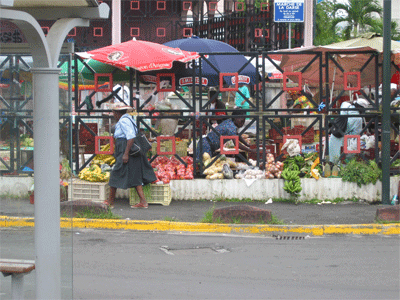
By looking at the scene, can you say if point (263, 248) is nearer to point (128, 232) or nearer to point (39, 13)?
point (128, 232)

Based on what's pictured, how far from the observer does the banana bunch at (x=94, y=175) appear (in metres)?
10.6

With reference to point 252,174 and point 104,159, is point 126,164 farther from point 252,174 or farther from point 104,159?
point 252,174

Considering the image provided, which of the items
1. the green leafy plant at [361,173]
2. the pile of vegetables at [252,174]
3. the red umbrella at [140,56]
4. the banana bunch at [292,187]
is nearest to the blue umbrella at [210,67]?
the red umbrella at [140,56]

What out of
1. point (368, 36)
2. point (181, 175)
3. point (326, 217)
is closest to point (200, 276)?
point (326, 217)

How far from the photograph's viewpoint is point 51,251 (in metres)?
4.38

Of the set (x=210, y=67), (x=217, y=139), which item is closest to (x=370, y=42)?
(x=210, y=67)

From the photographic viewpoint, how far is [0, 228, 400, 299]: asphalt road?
575 centimetres

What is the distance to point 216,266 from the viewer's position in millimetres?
6879

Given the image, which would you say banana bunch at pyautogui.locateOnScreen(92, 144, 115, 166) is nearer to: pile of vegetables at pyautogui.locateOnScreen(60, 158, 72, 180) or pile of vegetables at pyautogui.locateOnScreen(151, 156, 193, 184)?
pile of vegetables at pyautogui.locateOnScreen(151, 156, 193, 184)

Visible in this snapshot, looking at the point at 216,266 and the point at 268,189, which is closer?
the point at 216,266

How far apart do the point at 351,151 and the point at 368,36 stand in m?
2.74

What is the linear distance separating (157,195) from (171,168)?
0.73 meters

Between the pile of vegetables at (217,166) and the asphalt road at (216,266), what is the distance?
237 centimetres

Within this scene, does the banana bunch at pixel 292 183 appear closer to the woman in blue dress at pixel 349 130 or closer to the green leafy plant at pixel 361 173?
the green leafy plant at pixel 361 173
